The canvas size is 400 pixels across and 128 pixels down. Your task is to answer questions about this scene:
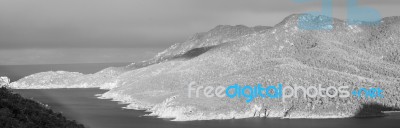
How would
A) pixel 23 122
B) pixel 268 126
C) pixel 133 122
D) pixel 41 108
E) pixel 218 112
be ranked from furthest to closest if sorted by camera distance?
1. pixel 218 112
2. pixel 133 122
3. pixel 268 126
4. pixel 41 108
5. pixel 23 122

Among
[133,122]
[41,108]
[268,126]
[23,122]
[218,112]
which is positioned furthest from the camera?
[218,112]

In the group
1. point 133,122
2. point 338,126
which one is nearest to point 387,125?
point 338,126

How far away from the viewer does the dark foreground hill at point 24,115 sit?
2610 cm

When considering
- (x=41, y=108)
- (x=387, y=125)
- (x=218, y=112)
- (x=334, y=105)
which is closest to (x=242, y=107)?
(x=218, y=112)

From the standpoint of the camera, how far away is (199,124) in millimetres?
160750

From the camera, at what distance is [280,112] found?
183 meters

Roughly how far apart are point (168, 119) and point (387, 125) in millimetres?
77029

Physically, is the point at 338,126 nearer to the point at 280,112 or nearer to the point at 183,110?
the point at 280,112

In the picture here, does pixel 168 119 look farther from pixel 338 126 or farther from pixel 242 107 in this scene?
pixel 338 126

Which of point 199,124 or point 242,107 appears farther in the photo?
point 242,107

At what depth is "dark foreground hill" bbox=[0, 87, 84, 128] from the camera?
2610 centimetres

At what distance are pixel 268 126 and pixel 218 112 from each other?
93.6ft

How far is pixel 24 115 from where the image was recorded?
28.6m

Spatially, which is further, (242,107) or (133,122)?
(242,107)
